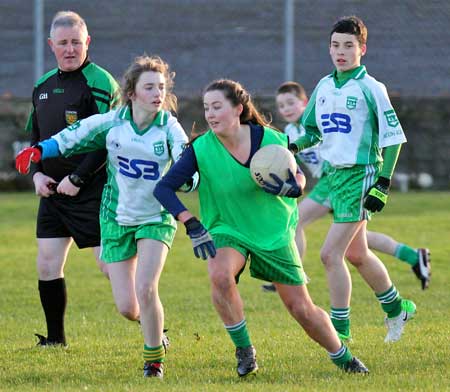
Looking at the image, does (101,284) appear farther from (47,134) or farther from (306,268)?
(47,134)

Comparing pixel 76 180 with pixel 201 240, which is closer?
pixel 201 240

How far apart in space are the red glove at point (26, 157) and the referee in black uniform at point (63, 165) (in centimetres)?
40

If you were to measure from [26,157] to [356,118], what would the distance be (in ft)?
6.96

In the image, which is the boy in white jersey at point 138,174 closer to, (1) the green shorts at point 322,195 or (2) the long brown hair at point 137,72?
(2) the long brown hair at point 137,72

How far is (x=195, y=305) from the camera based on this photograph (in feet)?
32.3

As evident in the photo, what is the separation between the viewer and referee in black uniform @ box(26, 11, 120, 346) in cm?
714

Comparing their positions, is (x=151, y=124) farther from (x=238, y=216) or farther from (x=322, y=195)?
(x=322, y=195)

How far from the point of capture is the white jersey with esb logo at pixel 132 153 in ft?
20.9

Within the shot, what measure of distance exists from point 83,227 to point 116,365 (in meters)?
1.06

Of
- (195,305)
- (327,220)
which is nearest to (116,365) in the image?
(195,305)

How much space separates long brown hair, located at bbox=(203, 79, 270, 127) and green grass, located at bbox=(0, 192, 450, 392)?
1410 mm

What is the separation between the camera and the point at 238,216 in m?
5.89

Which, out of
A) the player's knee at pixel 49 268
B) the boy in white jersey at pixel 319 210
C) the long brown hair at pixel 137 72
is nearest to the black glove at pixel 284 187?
the long brown hair at pixel 137 72

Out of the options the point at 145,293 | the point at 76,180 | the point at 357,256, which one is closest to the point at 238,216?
the point at 145,293
